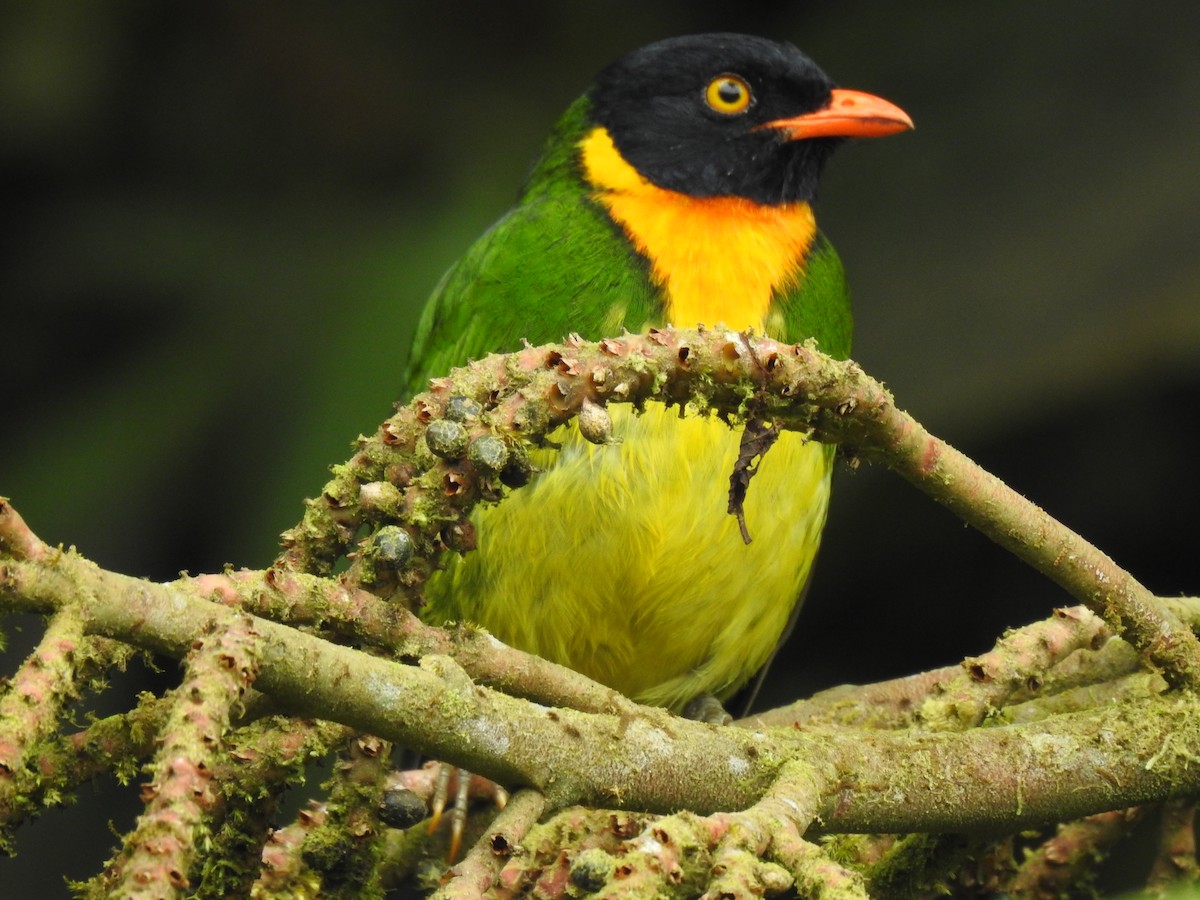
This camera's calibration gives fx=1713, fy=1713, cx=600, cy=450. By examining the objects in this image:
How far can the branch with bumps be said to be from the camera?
3.81 ft

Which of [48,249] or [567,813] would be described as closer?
[567,813]

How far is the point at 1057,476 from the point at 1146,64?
1099mm

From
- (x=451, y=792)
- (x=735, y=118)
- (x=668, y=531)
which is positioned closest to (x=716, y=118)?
(x=735, y=118)

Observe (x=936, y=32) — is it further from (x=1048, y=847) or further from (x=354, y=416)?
(x=1048, y=847)

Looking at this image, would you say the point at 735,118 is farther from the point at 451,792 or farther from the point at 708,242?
the point at 451,792

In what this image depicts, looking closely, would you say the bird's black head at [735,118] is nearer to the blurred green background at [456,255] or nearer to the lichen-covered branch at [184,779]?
the blurred green background at [456,255]

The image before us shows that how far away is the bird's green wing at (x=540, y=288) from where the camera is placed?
2.84m

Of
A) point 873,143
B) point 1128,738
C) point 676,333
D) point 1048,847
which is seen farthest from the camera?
point 873,143

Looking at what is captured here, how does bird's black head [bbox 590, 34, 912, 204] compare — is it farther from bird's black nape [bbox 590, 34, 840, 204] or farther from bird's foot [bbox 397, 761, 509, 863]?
bird's foot [bbox 397, 761, 509, 863]

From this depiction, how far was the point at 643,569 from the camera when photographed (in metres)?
2.80

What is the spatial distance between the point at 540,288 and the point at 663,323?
0.24 meters

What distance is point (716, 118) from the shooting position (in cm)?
337

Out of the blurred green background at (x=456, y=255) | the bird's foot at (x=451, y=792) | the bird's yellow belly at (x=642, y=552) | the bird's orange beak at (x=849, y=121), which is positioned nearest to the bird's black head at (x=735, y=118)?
the bird's orange beak at (x=849, y=121)

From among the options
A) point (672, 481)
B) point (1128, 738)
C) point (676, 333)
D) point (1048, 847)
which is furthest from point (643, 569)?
point (676, 333)
